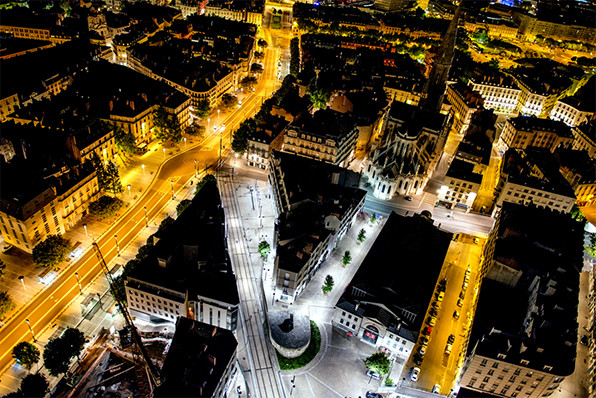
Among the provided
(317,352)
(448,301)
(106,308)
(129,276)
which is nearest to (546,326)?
(448,301)

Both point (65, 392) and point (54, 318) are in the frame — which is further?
point (54, 318)

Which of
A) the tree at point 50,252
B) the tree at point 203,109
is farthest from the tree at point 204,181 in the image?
the tree at point 203,109

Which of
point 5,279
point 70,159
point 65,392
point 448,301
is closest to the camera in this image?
point 65,392

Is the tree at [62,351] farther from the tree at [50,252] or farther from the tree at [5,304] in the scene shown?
the tree at [50,252]

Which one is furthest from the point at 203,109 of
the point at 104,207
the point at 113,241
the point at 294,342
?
the point at 294,342

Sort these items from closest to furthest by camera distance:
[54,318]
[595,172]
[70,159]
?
[54,318] < [70,159] < [595,172]

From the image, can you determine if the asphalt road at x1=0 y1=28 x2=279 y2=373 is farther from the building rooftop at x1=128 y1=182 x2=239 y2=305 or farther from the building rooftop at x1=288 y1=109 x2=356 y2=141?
the building rooftop at x1=288 y1=109 x2=356 y2=141

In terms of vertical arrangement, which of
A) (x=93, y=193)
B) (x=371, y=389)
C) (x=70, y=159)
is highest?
(x=70, y=159)

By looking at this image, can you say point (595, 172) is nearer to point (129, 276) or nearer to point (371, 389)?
point (371, 389)

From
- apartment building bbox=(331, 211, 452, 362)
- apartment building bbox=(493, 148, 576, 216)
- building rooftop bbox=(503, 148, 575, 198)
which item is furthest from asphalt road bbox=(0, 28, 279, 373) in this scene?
building rooftop bbox=(503, 148, 575, 198)
